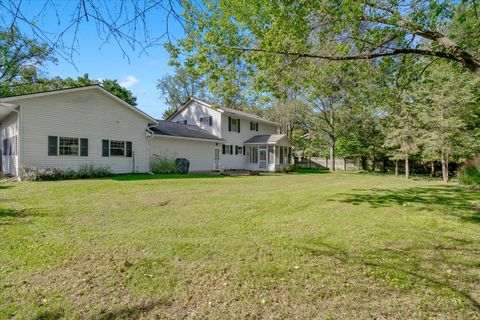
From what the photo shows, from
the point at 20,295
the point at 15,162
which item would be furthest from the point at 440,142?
the point at 15,162

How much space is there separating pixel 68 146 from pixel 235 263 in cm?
1407

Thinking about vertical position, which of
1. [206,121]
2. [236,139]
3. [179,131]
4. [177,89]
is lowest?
[236,139]

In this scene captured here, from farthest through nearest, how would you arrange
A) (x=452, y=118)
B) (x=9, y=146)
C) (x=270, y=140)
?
(x=270, y=140), (x=452, y=118), (x=9, y=146)

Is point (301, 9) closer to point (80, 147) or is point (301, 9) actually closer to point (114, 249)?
point (114, 249)

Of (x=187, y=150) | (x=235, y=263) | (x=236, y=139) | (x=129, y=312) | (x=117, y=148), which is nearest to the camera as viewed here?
(x=129, y=312)

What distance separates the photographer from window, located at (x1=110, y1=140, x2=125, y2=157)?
623 inches

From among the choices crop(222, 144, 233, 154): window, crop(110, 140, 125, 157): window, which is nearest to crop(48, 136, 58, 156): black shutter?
crop(110, 140, 125, 157): window

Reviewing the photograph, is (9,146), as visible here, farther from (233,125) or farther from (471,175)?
(471,175)

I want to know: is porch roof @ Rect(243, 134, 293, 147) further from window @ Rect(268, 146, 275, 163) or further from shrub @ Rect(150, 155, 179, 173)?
shrub @ Rect(150, 155, 179, 173)

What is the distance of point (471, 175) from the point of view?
12.9 m

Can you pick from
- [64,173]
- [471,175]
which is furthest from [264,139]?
[64,173]

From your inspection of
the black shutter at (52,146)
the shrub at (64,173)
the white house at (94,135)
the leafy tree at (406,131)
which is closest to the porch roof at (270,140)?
the white house at (94,135)

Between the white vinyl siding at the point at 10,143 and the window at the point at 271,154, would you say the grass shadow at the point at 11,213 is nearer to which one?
the white vinyl siding at the point at 10,143

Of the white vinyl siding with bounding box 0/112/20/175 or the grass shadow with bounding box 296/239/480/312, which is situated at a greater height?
the white vinyl siding with bounding box 0/112/20/175
